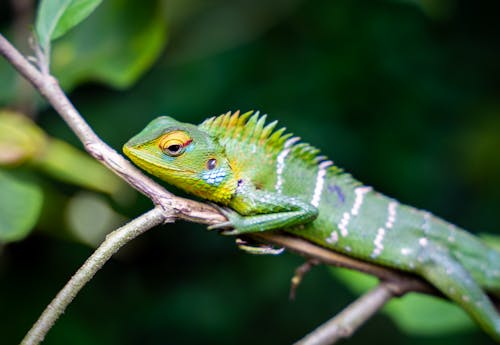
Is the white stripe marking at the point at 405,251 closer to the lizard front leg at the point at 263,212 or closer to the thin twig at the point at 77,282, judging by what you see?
the lizard front leg at the point at 263,212

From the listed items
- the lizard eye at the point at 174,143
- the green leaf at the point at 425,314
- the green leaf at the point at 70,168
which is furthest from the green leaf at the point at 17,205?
the green leaf at the point at 425,314

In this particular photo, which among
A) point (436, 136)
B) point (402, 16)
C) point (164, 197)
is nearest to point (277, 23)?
point (402, 16)

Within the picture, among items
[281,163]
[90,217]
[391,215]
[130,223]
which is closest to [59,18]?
[130,223]

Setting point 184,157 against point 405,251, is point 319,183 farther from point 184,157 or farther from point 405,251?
point 184,157

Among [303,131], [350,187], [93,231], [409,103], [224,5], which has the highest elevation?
[224,5]

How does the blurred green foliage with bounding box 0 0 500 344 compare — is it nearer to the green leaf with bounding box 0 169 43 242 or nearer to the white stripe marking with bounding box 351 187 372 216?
the green leaf with bounding box 0 169 43 242

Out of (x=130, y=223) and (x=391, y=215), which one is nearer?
(x=130, y=223)

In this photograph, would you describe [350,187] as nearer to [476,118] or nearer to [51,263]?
[51,263]

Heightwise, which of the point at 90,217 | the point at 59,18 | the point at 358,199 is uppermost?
the point at 59,18
